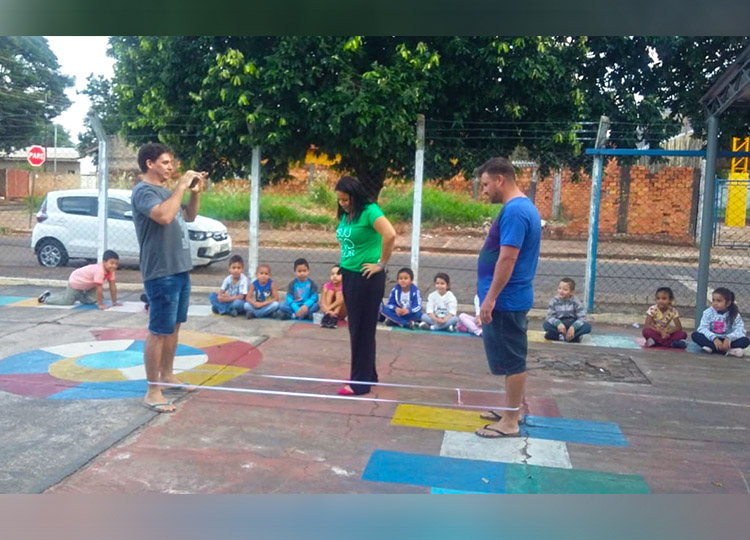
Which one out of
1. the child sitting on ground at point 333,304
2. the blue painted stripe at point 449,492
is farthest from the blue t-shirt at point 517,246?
the child sitting on ground at point 333,304

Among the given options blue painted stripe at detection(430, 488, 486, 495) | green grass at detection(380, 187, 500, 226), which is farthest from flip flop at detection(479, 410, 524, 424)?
green grass at detection(380, 187, 500, 226)

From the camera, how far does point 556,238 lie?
663 inches

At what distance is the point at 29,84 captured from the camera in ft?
87.8

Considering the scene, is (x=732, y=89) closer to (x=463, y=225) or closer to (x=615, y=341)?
(x=615, y=341)

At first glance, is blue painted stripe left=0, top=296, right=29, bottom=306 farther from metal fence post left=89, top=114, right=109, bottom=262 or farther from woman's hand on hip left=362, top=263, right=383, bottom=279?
woman's hand on hip left=362, top=263, right=383, bottom=279

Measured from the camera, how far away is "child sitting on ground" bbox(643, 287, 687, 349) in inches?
306

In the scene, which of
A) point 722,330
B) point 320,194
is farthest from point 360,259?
point 320,194

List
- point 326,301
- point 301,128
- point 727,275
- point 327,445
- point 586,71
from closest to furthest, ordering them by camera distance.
Answer: 1. point 327,445
2. point 326,301
3. point 301,128
4. point 586,71
5. point 727,275

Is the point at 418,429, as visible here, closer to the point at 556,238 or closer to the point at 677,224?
the point at 677,224

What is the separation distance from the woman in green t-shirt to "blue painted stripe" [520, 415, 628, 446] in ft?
4.28

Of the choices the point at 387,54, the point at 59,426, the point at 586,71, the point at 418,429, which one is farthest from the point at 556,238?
the point at 59,426

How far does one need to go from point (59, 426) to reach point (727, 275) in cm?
1301

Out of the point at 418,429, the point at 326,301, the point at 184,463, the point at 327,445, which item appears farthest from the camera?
the point at 326,301

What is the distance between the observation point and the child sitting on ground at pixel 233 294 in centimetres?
870
